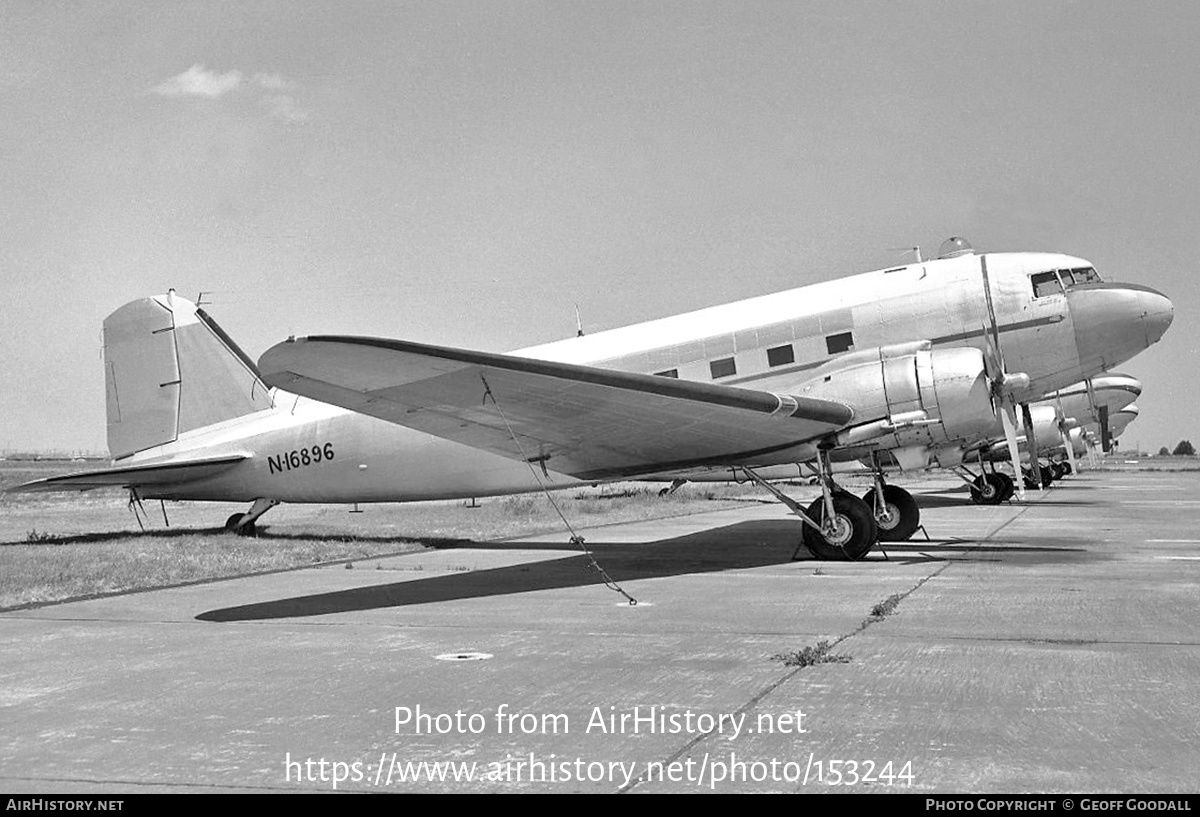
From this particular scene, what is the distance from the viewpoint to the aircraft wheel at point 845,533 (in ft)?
44.5

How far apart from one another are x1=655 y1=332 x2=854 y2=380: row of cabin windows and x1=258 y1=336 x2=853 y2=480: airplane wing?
165 cm

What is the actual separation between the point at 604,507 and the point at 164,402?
13442 millimetres

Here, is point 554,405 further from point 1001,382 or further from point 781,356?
point 1001,382

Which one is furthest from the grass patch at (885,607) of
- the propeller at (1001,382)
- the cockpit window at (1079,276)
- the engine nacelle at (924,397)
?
the cockpit window at (1079,276)

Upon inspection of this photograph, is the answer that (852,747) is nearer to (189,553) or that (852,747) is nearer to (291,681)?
(291,681)

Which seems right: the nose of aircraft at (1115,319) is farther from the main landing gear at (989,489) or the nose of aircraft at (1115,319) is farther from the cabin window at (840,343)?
the main landing gear at (989,489)

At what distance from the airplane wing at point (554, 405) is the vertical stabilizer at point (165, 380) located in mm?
6637

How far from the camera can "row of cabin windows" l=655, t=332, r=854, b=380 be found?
1488 cm

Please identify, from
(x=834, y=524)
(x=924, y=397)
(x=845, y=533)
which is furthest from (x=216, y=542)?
(x=924, y=397)

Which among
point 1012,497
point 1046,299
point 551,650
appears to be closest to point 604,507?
point 1012,497

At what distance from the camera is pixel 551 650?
25.1 feet

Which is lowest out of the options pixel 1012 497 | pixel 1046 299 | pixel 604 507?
pixel 1012 497

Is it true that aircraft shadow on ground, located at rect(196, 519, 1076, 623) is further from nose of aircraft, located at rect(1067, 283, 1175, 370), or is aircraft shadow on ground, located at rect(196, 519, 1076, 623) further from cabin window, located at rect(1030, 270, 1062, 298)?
cabin window, located at rect(1030, 270, 1062, 298)

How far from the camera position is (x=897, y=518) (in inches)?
642
